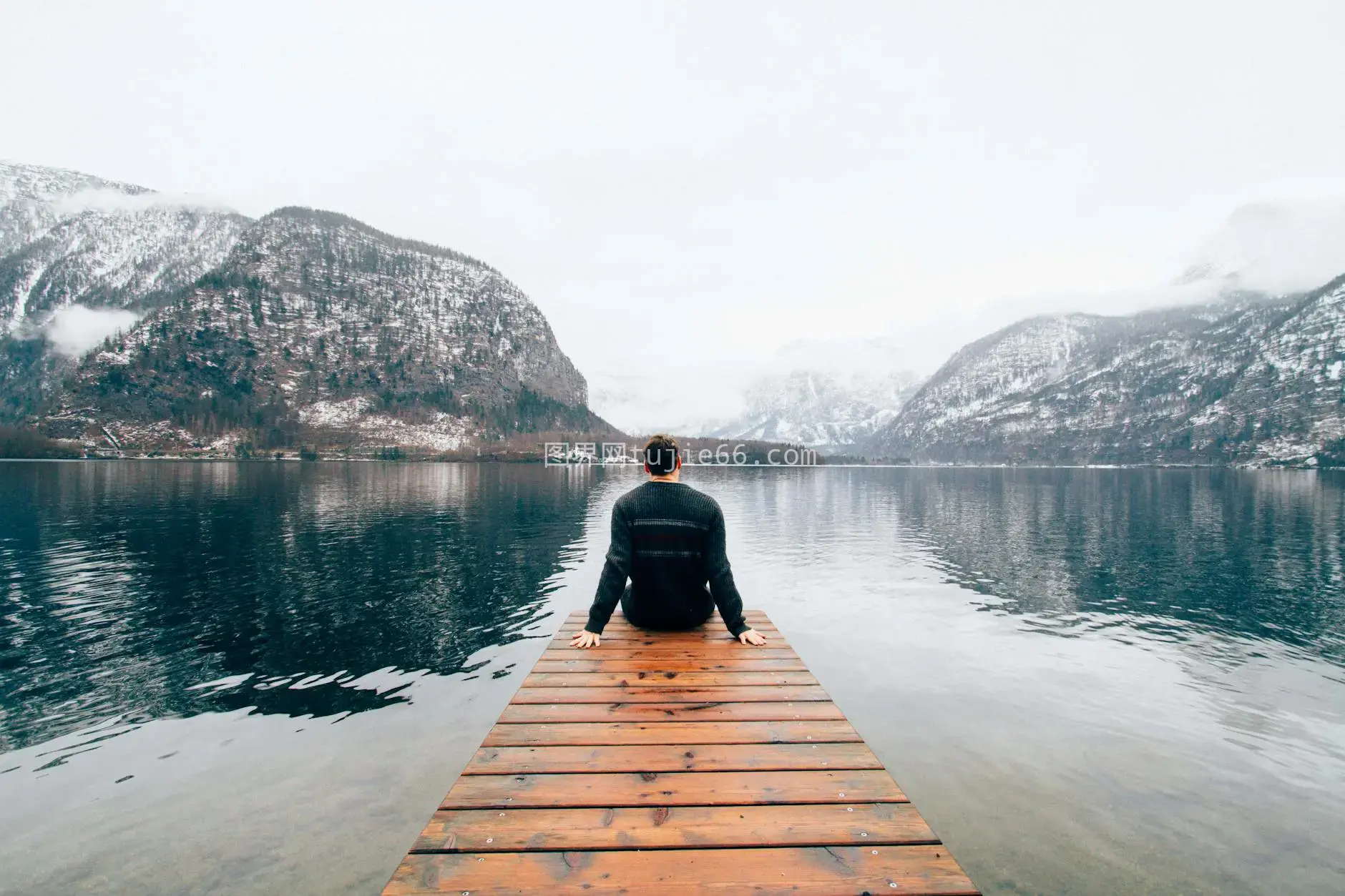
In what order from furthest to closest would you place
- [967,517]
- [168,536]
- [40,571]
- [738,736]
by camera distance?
1. [967,517]
2. [168,536]
3. [40,571]
4. [738,736]

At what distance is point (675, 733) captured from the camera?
7535 millimetres

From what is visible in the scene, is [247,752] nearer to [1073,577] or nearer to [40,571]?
[40,571]

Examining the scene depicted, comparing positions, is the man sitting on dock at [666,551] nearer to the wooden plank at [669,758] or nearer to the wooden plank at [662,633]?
the wooden plank at [662,633]

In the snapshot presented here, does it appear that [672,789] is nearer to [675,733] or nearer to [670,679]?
[675,733]

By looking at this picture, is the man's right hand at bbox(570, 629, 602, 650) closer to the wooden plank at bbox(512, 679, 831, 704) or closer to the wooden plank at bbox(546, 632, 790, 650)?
the wooden plank at bbox(546, 632, 790, 650)

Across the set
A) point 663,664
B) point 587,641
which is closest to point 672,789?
point 663,664

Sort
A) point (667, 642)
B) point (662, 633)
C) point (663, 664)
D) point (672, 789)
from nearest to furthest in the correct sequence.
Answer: point (672, 789), point (663, 664), point (667, 642), point (662, 633)

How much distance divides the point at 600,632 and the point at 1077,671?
19.5 m

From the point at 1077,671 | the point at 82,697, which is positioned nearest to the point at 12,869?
the point at 82,697

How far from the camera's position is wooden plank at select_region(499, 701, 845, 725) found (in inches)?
315

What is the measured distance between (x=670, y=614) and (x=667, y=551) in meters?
1.84

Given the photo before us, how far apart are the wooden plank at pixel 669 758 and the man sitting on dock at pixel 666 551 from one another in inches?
124

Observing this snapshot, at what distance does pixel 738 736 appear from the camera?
7410 millimetres

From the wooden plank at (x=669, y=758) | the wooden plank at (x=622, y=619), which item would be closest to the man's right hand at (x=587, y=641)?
the wooden plank at (x=622, y=619)
